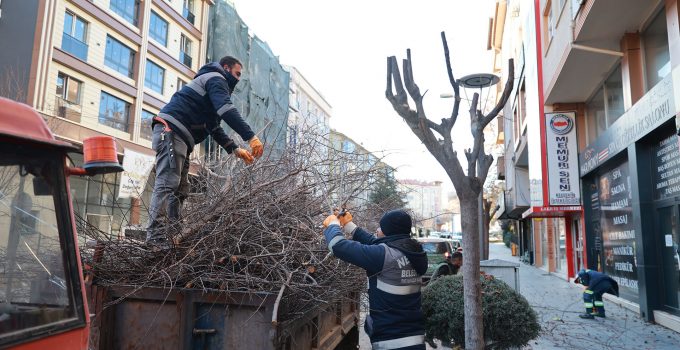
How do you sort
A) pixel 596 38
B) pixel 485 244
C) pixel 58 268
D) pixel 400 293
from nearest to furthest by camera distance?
pixel 58 268
pixel 400 293
pixel 596 38
pixel 485 244

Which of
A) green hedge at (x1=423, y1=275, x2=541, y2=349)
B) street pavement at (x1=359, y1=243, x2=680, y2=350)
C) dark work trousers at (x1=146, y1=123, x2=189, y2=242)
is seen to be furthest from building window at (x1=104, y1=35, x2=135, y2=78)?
green hedge at (x1=423, y1=275, x2=541, y2=349)

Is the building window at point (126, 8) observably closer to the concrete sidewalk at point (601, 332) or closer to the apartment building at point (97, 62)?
the apartment building at point (97, 62)

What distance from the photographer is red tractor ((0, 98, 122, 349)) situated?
6.47 feet

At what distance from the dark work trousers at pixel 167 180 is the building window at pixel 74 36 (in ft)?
60.2

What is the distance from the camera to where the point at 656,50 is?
32.3 feet

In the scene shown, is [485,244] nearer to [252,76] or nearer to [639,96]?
[639,96]

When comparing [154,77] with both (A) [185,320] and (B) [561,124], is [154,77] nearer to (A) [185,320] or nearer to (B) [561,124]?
(B) [561,124]

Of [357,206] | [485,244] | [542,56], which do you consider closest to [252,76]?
[542,56]

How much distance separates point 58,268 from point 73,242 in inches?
4.7

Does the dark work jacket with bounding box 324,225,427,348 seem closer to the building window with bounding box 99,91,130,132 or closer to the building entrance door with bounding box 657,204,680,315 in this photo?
the building entrance door with bounding box 657,204,680,315

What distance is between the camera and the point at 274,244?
3.63 meters

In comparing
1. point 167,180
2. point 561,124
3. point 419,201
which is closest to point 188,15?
point 561,124

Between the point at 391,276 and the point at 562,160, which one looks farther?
the point at 562,160

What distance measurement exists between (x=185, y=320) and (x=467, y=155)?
358 centimetres
